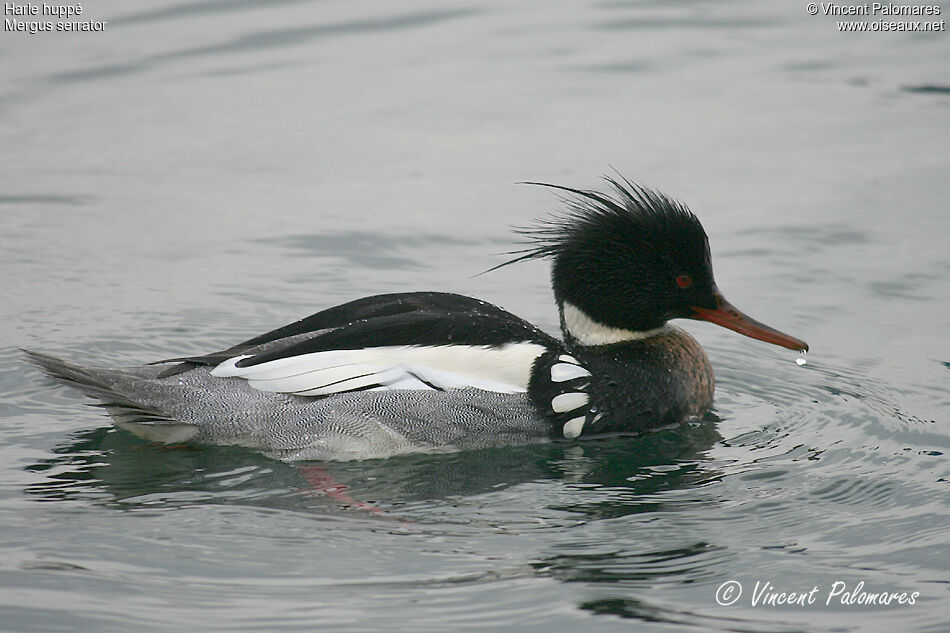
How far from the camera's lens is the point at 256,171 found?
39.7 ft

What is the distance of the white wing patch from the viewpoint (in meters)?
7.40

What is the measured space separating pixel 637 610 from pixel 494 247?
5241 millimetres

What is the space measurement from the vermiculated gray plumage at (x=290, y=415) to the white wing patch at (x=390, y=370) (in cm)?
5

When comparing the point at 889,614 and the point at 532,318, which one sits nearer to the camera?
the point at 889,614

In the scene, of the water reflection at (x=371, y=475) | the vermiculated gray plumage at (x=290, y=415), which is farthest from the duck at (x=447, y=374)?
the water reflection at (x=371, y=475)

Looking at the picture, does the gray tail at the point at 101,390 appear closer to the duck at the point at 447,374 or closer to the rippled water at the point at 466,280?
the duck at the point at 447,374

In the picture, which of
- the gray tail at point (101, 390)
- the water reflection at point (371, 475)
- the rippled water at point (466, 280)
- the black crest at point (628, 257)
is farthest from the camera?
the black crest at point (628, 257)

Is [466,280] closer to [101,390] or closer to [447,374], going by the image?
[447,374]

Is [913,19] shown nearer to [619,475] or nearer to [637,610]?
[619,475]

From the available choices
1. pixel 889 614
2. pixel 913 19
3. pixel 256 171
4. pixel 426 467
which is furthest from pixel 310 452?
pixel 913 19

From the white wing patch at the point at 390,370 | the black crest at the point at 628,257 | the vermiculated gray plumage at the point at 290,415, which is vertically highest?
the black crest at the point at 628,257

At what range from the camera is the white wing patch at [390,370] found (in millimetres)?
7402

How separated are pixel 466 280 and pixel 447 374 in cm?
281

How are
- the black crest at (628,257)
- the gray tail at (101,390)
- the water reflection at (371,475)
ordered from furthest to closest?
the black crest at (628,257)
the gray tail at (101,390)
the water reflection at (371,475)
